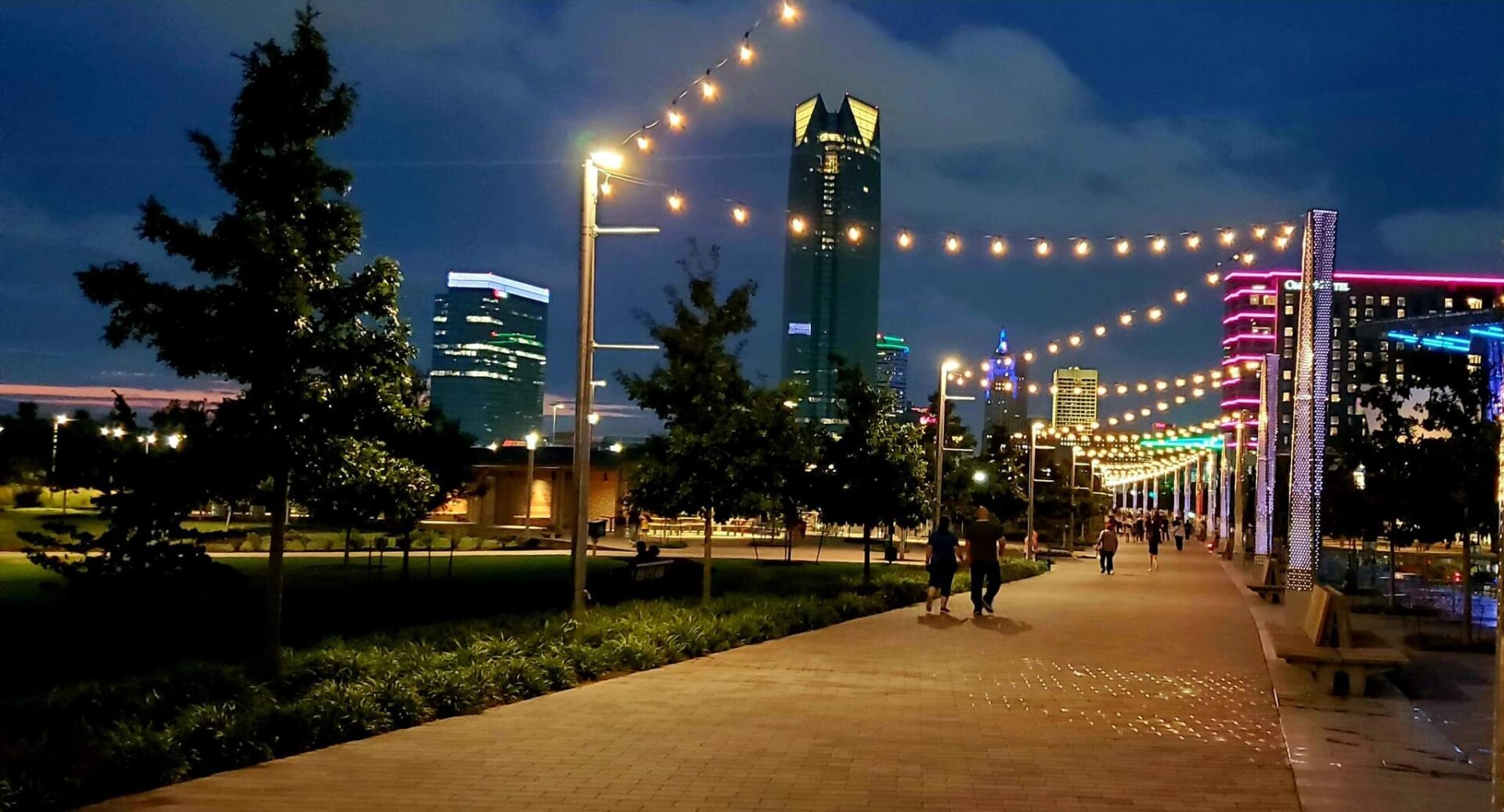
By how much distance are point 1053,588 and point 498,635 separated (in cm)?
1502

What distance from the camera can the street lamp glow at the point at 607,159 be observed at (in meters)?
12.9

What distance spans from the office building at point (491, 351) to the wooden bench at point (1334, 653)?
156 ft

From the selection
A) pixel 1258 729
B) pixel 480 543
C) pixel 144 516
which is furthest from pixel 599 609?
pixel 480 543

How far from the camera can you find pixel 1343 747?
8.74 m

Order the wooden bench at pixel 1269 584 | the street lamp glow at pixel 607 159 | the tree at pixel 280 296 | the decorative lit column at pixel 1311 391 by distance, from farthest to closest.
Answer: the wooden bench at pixel 1269 584
the decorative lit column at pixel 1311 391
the street lamp glow at pixel 607 159
the tree at pixel 280 296

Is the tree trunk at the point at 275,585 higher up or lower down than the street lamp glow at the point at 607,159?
lower down

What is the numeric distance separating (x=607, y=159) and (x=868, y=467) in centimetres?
1126

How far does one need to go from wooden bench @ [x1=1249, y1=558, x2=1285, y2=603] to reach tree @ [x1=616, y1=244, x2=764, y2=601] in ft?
36.1

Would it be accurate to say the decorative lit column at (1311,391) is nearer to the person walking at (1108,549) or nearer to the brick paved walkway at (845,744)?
the brick paved walkway at (845,744)

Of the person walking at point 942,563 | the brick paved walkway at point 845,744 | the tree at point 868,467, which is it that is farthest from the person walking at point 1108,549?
the brick paved walkway at point 845,744

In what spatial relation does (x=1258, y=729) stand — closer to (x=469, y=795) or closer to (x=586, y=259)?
(x=469, y=795)

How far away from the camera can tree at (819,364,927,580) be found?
22828mm

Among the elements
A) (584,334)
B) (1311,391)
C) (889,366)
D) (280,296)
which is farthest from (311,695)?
(889,366)

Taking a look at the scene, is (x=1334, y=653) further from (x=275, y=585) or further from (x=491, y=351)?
(x=491, y=351)
